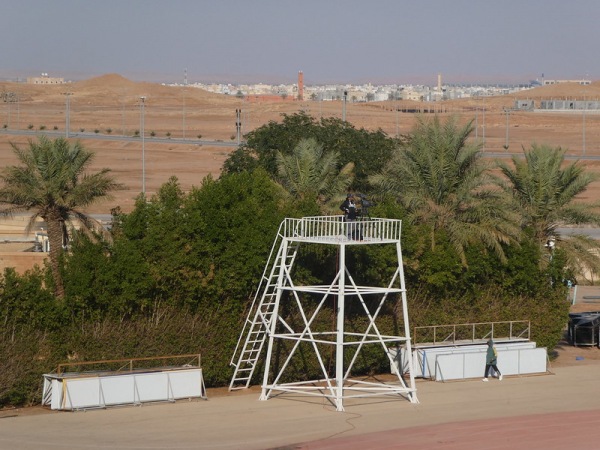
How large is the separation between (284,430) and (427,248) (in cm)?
942

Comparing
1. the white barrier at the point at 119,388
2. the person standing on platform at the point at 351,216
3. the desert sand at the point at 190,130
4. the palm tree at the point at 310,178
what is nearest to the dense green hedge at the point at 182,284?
the white barrier at the point at 119,388

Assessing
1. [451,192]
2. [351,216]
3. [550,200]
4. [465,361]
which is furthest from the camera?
[550,200]

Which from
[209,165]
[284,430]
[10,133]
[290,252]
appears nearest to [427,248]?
[290,252]

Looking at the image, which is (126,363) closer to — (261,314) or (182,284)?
(182,284)

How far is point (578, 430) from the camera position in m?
26.0

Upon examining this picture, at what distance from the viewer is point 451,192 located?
3372 cm

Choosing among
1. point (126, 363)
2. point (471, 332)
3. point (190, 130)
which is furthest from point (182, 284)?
point (190, 130)

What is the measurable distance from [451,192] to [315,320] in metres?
6.09

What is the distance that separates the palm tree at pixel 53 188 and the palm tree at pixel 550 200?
44.4 ft

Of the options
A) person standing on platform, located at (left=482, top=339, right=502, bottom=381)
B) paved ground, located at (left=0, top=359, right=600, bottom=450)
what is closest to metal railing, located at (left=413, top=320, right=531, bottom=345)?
person standing on platform, located at (left=482, top=339, right=502, bottom=381)

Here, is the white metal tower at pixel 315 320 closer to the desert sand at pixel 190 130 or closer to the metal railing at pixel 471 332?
the metal railing at pixel 471 332

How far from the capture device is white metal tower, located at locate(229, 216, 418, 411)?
91.5 ft

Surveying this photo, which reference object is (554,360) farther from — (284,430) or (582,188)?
(284,430)

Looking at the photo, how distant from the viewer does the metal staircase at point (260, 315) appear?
28.6m
